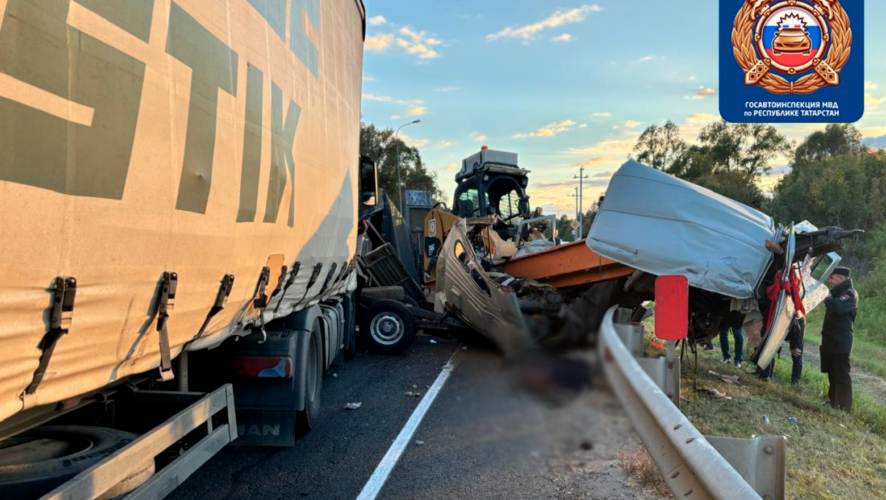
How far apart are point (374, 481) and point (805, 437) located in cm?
394

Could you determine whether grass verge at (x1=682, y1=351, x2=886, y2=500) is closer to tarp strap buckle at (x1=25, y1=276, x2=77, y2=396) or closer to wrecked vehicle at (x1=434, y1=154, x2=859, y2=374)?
wrecked vehicle at (x1=434, y1=154, x2=859, y2=374)

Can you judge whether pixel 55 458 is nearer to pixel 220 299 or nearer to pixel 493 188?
pixel 220 299

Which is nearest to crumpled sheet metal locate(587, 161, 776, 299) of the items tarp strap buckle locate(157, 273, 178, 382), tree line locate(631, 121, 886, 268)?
tarp strap buckle locate(157, 273, 178, 382)

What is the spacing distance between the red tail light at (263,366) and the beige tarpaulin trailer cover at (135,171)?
23.2 inches

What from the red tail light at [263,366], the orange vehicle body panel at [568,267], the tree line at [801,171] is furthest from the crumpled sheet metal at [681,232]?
the tree line at [801,171]

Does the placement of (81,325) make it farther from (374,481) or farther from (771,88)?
(771,88)

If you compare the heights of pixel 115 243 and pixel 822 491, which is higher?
pixel 115 243

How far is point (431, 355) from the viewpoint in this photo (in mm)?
9258

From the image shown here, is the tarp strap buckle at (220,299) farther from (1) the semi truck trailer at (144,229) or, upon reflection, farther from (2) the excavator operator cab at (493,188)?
(2) the excavator operator cab at (493,188)

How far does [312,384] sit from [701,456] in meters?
3.80

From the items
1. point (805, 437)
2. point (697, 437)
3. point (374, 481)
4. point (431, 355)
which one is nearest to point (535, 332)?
point (431, 355)

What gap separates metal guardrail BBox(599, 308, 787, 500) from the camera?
98.3 inches

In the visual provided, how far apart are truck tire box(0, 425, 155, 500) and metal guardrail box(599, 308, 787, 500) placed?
254 cm

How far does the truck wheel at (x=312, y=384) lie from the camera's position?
5.34 m
